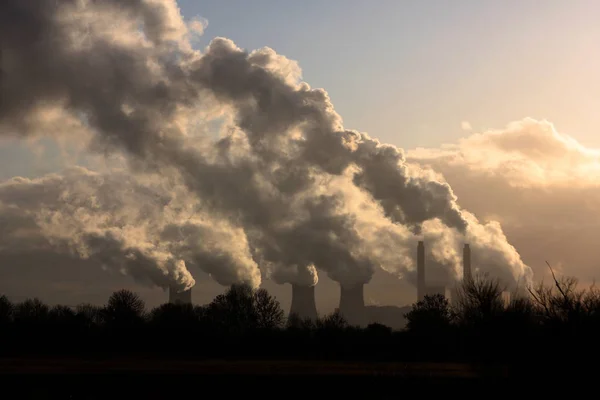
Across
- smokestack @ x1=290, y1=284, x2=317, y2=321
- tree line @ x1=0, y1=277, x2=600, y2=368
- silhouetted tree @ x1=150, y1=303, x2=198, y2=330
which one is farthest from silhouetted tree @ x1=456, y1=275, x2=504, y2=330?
smokestack @ x1=290, y1=284, x2=317, y2=321

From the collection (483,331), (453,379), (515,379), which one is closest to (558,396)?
(515,379)

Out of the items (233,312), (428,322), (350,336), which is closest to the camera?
(350,336)

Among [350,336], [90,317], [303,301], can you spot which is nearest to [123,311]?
[90,317]

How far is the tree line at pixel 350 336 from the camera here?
4175 centimetres

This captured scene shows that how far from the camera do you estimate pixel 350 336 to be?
7656 centimetres

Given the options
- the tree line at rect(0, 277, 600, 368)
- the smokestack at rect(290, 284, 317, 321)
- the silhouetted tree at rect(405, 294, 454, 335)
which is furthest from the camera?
the smokestack at rect(290, 284, 317, 321)

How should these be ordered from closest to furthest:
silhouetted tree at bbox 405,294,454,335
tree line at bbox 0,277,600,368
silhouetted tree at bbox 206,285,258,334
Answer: tree line at bbox 0,277,600,368 < silhouetted tree at bbox 405,294,454,335 < silhouetted tree at bbox 206,285,258,334

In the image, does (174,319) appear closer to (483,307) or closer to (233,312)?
(233,312)

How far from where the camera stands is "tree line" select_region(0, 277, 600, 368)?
41750 mm

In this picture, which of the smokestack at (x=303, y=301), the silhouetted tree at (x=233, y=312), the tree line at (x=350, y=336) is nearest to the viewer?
the tree line at (x=350, y=336)

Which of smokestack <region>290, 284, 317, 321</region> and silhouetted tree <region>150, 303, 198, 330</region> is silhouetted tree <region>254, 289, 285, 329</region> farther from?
smokestack <region>290, 284, 317, 321</region>

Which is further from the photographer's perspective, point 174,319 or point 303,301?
point 303,301

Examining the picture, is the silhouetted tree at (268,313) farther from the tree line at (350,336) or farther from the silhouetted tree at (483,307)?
the silhouetted tree at (483,307)

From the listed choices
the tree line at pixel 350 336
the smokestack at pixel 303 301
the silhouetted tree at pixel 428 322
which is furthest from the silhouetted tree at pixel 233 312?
the smokestack at pixel 303 301
